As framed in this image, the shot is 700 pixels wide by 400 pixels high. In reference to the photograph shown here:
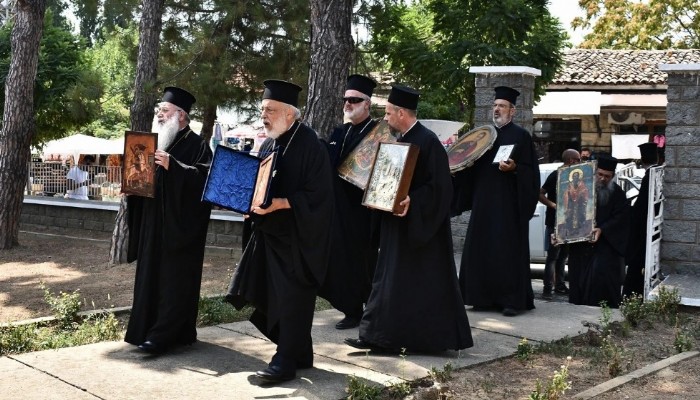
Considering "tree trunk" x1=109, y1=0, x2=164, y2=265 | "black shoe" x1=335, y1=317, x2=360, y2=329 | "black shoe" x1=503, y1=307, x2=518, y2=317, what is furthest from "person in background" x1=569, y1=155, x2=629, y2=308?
"tree trunk" x1=109, y1=0, x2=164, y2=265

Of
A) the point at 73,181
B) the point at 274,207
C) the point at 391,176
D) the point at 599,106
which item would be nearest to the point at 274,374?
the point at 274,207

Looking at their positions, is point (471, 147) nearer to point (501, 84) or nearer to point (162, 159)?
point (501, 84)

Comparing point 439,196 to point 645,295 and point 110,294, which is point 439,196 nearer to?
point 645,295

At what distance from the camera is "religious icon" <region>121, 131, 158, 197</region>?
6.16 m

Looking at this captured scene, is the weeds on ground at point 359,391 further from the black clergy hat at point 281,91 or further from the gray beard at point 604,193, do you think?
the gray beard at point 604,193

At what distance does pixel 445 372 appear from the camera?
19.1 ft

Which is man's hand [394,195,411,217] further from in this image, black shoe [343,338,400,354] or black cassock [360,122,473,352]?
black shoe [343,338,400,354]

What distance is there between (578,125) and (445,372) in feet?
84.2

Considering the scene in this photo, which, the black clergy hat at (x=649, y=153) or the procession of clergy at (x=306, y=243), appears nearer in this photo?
the procession of clergy at (x=306, y=243)

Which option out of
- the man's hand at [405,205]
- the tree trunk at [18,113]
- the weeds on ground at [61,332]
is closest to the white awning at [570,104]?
the tree trunk at [18,113]

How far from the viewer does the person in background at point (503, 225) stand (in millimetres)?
8258

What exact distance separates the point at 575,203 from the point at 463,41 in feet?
27.5

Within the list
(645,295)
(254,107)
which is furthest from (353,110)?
(254,107)

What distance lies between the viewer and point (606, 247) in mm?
9320
